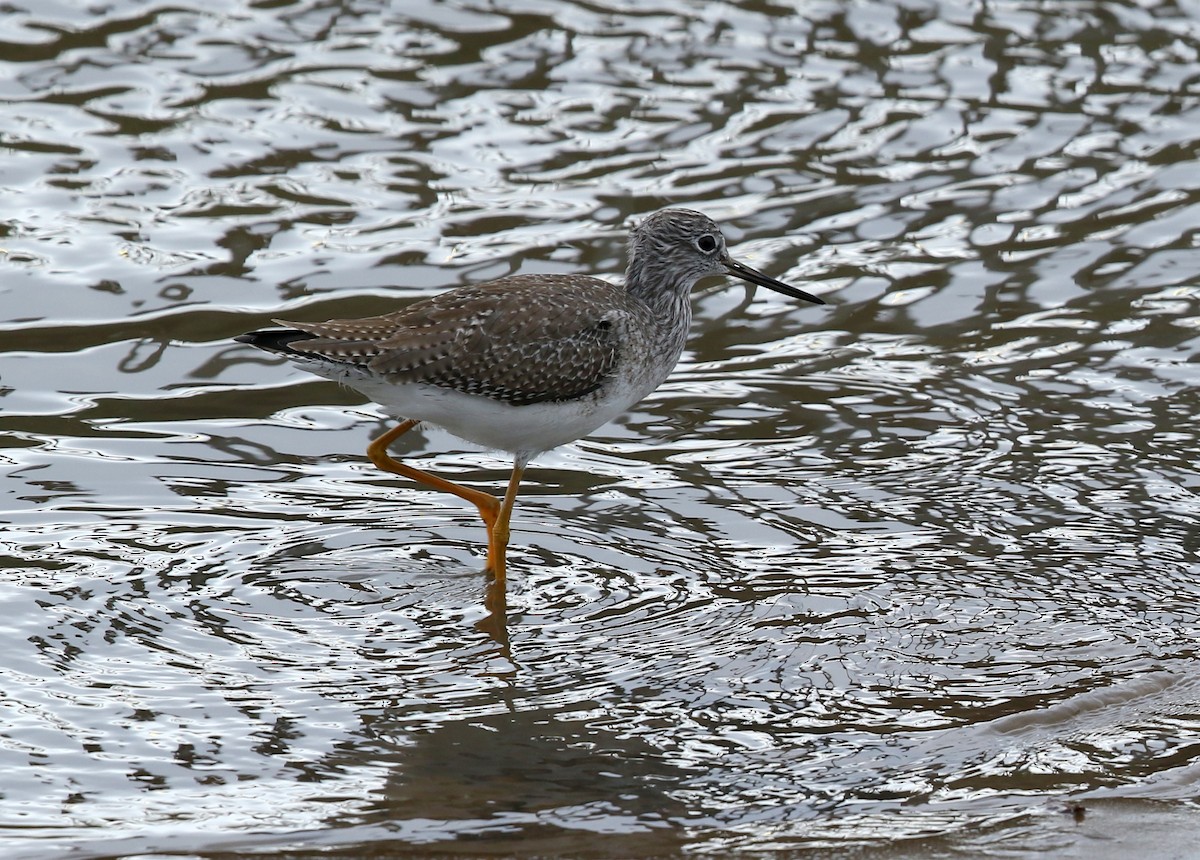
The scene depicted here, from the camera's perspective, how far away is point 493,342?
29.5 ft

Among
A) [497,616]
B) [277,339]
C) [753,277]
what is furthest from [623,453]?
[277,339]

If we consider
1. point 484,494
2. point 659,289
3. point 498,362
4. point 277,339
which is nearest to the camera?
point 277,339

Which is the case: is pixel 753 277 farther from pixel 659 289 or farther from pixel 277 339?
pixel 277 339

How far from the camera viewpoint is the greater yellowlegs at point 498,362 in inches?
344

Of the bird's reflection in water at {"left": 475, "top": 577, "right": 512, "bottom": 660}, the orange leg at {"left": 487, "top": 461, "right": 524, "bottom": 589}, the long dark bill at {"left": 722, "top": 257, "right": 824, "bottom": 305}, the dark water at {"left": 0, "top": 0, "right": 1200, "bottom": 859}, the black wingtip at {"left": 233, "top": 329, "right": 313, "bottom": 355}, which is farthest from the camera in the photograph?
the long dark bill at {"left": 722, "top": 257, "right": 824, "bottom": 305}

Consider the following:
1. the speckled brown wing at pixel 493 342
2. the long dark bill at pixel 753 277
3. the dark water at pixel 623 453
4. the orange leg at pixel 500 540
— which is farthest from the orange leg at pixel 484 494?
the long dark bill at pixel 753 277

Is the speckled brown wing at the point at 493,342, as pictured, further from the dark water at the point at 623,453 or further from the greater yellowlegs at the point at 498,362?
the dark water at the point at 623,453

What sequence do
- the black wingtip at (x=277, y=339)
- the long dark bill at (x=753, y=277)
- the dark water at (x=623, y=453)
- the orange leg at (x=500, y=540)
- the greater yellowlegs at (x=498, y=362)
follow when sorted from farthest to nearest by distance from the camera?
the long dark bill at (x=753, y=277)
the orange leg at (x=500, y=540)
the greater yellowlegs at (x=498, y=362)
the black wingtip at (x=277, y=339)
the dark water at (x=623, y=453)

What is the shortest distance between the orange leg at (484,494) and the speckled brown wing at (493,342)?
1.85 ft

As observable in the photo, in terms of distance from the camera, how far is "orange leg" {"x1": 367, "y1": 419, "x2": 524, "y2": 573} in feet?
29.3

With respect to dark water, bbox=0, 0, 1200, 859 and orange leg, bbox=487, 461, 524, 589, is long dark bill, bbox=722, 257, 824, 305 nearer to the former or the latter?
dark water, bbox=0, 0, 1200, 859

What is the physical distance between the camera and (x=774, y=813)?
22.2 ft

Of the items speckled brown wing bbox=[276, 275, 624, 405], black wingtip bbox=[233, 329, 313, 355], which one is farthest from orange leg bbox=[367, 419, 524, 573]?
black wingtip bbox=[233, 329, 313, 355]

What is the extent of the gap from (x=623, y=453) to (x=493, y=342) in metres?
1.85
